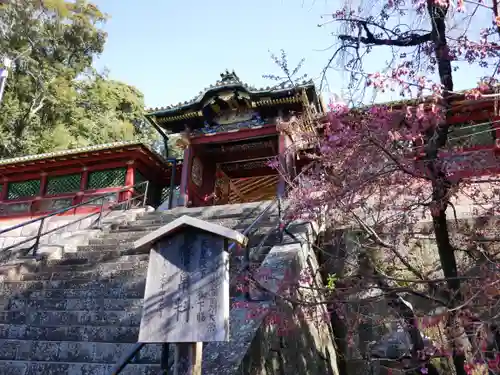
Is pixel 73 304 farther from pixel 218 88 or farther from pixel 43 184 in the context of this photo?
pixel 43 184

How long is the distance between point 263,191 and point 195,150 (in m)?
5.56

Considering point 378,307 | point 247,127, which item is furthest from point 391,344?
point 247,127

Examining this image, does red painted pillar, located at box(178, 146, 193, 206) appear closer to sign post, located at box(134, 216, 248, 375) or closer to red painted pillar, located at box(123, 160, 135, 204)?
red painted pillar, located at box(123, 160, 135, 204)

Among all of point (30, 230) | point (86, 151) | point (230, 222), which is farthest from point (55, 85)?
point (230, 222)

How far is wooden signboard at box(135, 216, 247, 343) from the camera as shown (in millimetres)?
2633

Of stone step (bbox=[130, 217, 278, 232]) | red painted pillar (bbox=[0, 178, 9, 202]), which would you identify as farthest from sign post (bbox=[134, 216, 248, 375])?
red painted pillar (bbox=[0, 178, 9, 202])

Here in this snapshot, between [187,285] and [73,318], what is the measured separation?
3184 millimetres

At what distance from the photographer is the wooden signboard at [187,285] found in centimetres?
263

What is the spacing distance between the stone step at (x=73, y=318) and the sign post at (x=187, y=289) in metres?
2.23

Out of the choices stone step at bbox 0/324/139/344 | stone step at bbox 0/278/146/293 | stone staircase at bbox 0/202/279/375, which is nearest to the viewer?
stone staircase at bbox 0/202/279/375

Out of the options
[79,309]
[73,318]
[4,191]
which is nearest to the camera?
[73,318]

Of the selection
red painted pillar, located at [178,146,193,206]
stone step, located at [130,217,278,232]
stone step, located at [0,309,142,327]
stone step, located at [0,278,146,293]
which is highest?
red painted pillar, located at [178,146,193,206]

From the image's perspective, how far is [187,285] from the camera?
110 inches

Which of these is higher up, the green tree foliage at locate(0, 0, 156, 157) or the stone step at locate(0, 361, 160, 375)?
the green tree foliage at locate(0, 0, 156, 157)
